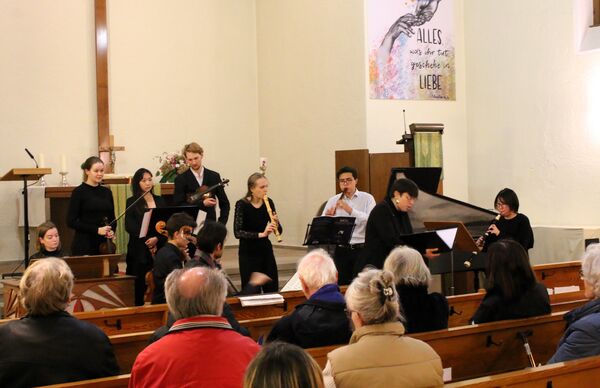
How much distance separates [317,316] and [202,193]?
136 inches

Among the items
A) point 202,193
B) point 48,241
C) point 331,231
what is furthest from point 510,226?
point 48,241

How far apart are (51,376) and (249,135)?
31.5 ft

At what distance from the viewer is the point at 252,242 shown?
23.1ft

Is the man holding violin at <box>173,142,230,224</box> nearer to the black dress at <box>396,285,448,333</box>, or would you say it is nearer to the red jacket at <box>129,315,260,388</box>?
the black dress at <box>396,285,448,333</box>

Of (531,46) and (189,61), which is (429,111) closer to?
(531,46)

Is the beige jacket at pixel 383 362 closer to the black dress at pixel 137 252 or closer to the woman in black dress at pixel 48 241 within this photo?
the woman in black dress at pixel 48 241

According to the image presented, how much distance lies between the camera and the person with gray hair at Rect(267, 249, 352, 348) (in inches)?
154

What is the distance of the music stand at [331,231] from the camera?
7.12m

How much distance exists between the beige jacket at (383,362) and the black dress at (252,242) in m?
3.98

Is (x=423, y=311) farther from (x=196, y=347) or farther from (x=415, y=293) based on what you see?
(x=196, y=347)

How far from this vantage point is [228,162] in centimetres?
1241

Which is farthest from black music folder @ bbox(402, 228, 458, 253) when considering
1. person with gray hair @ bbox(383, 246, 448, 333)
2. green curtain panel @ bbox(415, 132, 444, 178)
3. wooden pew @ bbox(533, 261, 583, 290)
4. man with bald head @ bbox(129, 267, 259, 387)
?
green curtain panel @ bbox(415, 132, 444, 178)

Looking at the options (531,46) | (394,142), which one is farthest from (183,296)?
(531,46)

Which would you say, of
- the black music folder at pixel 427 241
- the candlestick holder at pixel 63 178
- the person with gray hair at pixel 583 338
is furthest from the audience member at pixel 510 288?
the candlestick holder at pixel 63 178
